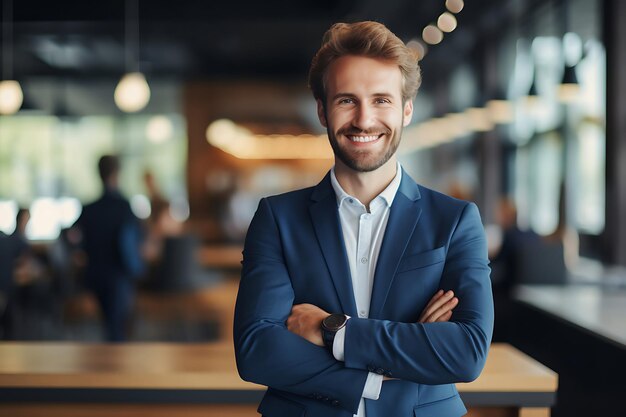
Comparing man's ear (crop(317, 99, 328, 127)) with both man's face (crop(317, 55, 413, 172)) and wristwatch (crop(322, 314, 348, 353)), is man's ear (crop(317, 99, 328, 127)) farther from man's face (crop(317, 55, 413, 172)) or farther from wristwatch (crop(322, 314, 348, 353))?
wristwatch (crop(322, 314, 348, 353))

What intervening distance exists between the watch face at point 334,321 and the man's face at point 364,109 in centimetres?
32

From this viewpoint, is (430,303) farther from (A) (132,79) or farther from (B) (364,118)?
(A) (132,79)

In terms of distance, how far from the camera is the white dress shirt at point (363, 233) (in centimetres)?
171

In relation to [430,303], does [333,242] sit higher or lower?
higher

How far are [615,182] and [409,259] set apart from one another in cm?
532

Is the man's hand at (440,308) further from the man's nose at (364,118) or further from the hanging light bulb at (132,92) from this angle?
the hanging light bulb at (132,92)

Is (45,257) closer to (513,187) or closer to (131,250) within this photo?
(131,250)

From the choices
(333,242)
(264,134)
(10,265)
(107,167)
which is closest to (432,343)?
(333,242)

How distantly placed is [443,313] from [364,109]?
1.55ft

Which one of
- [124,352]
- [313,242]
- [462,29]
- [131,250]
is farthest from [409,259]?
[462,29]

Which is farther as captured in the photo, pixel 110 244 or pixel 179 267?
pixel 179 267

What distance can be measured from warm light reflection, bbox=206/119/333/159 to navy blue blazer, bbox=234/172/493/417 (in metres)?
11.4

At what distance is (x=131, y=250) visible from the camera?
536 centimetres

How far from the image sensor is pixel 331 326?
1.62m
